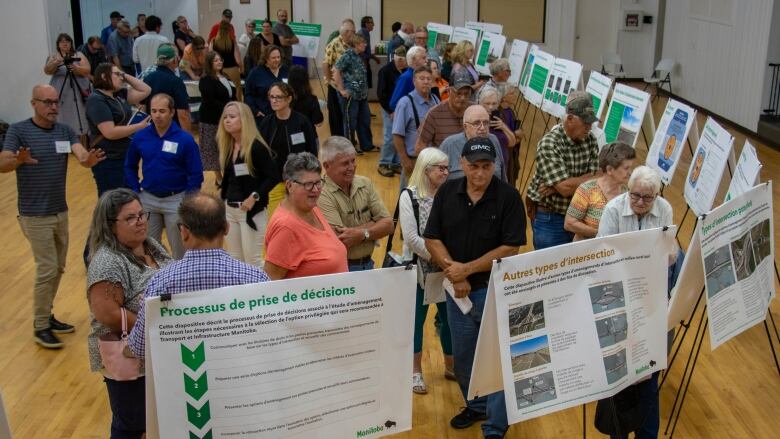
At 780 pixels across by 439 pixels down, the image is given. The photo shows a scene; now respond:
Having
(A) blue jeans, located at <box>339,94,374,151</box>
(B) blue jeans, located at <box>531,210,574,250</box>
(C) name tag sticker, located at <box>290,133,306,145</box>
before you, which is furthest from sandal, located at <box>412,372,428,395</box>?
(A) blue jeans, located at <box>339,94,374,151</box>

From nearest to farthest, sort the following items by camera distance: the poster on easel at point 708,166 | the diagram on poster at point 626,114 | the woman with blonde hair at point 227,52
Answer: the poster on easel at point 708,166
the diagram on poster at point 626,114
the woman with blonde hair at point 227,52

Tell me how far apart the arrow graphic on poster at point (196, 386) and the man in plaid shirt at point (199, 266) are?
33 cm

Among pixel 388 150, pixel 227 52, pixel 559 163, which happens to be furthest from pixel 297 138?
A: pixel 227 52

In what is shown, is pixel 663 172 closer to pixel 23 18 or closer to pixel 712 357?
pixel 712 357

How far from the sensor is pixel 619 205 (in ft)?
15.3

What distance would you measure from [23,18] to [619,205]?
1094 cm

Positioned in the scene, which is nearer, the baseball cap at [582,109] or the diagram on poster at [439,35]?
the baseball cap at [582,109]

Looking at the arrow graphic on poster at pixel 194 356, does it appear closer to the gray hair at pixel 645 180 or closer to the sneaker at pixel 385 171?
the gray hair at pixel 645 180

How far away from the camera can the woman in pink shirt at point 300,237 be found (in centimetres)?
414

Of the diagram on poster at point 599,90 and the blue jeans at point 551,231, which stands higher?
the diagram on poster at point 599,90

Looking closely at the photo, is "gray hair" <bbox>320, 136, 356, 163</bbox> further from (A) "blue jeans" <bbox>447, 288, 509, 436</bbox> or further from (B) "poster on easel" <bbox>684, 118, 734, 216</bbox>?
→ (B) "poster on easel" <bbox>684, 118, 734, 216</bbox>

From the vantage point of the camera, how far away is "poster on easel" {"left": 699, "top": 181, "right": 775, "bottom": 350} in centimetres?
411

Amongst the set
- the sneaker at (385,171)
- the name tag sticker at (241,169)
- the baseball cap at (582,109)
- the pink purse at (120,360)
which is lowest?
the sneaker at (385,171)

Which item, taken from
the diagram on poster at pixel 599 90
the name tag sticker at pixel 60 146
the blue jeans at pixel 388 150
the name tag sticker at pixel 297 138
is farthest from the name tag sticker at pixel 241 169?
the blue jeans at pixel 388 150
